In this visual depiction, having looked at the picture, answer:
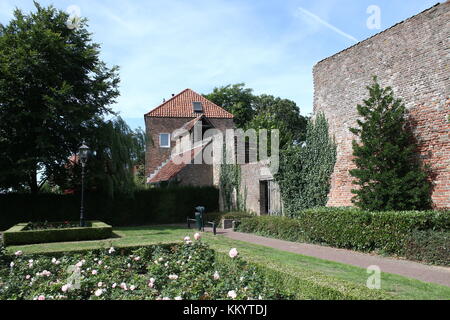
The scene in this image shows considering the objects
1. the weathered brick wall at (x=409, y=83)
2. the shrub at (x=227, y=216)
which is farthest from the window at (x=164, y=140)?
the weathered brick wall at (x=409, y=83)

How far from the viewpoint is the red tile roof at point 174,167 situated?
2552 centimetres

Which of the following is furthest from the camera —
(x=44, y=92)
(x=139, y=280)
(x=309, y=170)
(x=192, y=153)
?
(x=192, y=153)

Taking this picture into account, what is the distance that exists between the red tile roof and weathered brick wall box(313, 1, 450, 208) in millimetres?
12218

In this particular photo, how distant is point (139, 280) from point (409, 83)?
1023cm

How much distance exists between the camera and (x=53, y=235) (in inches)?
559

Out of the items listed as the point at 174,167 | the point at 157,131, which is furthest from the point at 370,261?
the point at 157,131

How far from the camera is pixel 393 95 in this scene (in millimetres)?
12070

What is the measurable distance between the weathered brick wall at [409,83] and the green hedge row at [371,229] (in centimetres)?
140

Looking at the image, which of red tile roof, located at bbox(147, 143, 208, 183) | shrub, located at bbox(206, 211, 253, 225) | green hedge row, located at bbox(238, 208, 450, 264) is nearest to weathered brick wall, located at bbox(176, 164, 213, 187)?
red tile roof, located at bbox(147, 143, 208, 183)

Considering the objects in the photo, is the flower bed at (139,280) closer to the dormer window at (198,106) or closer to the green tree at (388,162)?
the green tree at (388,162)

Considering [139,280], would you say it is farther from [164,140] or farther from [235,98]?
[235,98]

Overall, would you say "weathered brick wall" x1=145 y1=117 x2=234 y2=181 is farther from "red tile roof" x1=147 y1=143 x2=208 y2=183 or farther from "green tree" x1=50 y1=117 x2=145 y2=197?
"green tree" x1=50 y1=117 x2=145 y2=197

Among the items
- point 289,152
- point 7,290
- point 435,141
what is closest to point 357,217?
point 435,141

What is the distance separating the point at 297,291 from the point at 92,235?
11.7m
